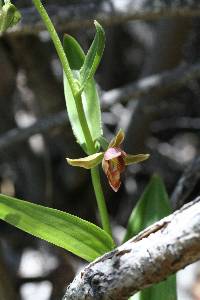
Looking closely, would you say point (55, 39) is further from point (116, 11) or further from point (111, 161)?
point (116, 11)

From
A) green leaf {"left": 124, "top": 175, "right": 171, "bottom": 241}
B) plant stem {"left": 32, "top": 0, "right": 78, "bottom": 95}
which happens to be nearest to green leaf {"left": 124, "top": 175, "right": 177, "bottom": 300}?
green leaf {"left": 124, "top": 175, "right": 171, "bottom": 241}

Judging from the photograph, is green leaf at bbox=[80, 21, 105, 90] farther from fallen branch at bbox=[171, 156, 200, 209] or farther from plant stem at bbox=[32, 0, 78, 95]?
fallen branch at bbox=[171, 156, 200, 209]

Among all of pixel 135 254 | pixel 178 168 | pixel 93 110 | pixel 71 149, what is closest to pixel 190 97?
pixel 178 168

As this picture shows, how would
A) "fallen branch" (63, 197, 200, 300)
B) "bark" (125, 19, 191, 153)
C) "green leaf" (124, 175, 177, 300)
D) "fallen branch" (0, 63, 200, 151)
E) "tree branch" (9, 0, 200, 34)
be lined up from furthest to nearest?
1. "bark" (125, 19, 191, 153)
2. "fallen branch" (0, 63, 200, 151)
3. "tree branch" (9, 0, 200, 34)
4. "green leaf" (124, 175, 177, 300)
5. "fallen branch" (63, 197, 200, 300)

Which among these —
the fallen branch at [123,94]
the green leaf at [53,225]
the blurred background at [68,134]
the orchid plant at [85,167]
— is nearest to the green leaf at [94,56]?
the orchid plant at [85,167]

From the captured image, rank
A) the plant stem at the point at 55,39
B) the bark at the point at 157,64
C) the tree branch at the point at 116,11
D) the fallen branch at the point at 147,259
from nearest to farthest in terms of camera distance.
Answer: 1. the fallen branch at the point at 147,259
2. the plant stem at the point at 55,39
3. the tree branch at the point at 116,11
4. the bark at the point at 157,64

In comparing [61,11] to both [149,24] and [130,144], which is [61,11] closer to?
[130,144]

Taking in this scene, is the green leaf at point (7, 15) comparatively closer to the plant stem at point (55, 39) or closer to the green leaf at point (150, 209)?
the plant stem at point (55, 39)
